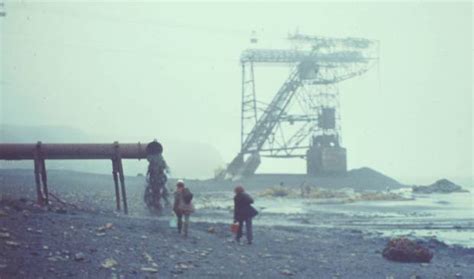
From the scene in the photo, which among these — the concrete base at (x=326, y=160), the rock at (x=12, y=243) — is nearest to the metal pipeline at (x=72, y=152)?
the rock at (x=12, y=243)

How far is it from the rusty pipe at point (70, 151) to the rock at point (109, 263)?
8129 mm

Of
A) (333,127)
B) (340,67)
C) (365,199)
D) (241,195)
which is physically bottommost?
(365,199)

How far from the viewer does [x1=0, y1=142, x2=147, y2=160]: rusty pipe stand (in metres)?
16.3

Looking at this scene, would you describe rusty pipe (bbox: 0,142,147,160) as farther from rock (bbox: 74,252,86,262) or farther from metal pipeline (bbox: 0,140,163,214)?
rock (bbox: 74,252,86,262)

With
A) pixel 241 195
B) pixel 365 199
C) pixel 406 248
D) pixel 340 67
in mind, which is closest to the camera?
pixel 406 248

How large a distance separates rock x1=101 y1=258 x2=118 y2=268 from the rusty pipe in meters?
8.13

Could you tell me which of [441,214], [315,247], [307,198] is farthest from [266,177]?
[315,247]

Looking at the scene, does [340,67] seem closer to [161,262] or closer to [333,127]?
[333,127]

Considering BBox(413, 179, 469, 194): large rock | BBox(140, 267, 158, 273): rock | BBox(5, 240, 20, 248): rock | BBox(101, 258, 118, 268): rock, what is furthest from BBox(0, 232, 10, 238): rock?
BBox(413, 179, 469, 194): large rock

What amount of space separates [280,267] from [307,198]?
26809 mm

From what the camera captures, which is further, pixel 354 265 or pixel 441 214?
pixel 441 214

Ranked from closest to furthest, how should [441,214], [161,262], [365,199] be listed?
[161,262] < [441,214] < [365,199]

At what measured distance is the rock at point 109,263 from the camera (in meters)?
8.40

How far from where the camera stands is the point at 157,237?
11531 millimetres
